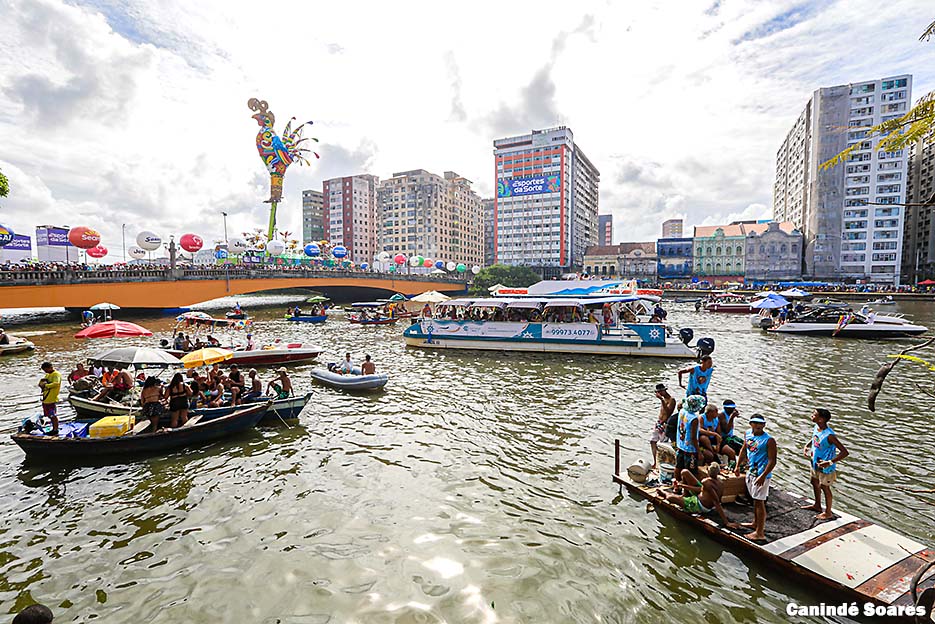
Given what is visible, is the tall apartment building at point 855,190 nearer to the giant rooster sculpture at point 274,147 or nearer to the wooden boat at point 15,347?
the giant rooster sculpture at point 274,147

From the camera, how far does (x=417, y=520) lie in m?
9.41

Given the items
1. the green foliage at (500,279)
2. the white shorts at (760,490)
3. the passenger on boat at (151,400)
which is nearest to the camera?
the white shorts at (760,490)

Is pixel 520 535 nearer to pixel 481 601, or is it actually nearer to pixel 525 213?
pixel 481 601

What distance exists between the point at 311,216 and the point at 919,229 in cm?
16609

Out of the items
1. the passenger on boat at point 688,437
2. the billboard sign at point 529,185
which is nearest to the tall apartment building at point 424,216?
the billboard sign at point 529,185

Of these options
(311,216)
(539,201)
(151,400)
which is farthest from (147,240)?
(311,216)

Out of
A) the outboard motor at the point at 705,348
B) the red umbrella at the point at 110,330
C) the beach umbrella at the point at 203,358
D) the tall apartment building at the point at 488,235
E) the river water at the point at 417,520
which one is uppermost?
the tall apartment building at the point at 488,235

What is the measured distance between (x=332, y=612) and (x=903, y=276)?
125 m

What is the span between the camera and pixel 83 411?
15.0 m

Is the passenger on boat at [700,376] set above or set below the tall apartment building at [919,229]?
below

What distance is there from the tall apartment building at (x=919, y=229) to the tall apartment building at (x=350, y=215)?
13319 cm

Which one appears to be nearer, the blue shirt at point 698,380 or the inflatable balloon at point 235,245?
the blue shirt at point 698,380

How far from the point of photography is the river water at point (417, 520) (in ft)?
24.1

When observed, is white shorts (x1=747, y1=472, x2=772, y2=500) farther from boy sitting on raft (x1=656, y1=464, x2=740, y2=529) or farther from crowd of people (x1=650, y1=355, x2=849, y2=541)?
boy sitting on raft (x1=656, y1=464, x2=740, y2=529)
